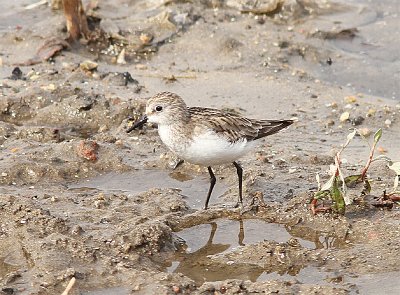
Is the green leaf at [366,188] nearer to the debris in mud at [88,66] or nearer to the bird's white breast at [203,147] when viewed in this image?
the bird's white breast at [203,147]

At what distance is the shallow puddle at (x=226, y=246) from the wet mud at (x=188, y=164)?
0.02 meters

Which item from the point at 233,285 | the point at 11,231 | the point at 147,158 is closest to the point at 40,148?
the point at 147,158

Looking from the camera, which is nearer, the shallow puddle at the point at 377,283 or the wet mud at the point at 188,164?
the shallow puddle at the point at 377,283

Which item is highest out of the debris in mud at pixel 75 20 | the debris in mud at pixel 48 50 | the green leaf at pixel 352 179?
the debris in mud at pixel 75 20

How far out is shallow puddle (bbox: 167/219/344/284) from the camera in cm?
614

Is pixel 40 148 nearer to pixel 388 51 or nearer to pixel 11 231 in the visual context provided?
pixel 11 231

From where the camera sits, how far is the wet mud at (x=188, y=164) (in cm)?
611

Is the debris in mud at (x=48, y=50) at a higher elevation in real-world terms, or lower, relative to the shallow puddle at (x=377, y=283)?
higher

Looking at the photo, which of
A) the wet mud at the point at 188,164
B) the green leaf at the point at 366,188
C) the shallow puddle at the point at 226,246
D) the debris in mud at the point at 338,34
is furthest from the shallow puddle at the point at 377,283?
the debris in mud at the point at 338,34

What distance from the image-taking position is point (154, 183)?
788cm

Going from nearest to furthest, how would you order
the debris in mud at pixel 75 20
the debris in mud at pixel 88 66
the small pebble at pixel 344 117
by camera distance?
the small pebble at pixel 344 117
the debris in mud at pixel 88 66
the debris in mud at pixel 75 20

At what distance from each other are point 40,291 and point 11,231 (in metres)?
0.86

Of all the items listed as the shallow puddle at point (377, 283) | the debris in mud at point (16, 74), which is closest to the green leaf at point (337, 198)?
the shallow puddle at point (377, 283)

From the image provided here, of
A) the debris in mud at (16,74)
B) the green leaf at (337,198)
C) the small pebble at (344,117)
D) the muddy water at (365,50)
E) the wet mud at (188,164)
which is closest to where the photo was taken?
the wet mud at (188,164)
